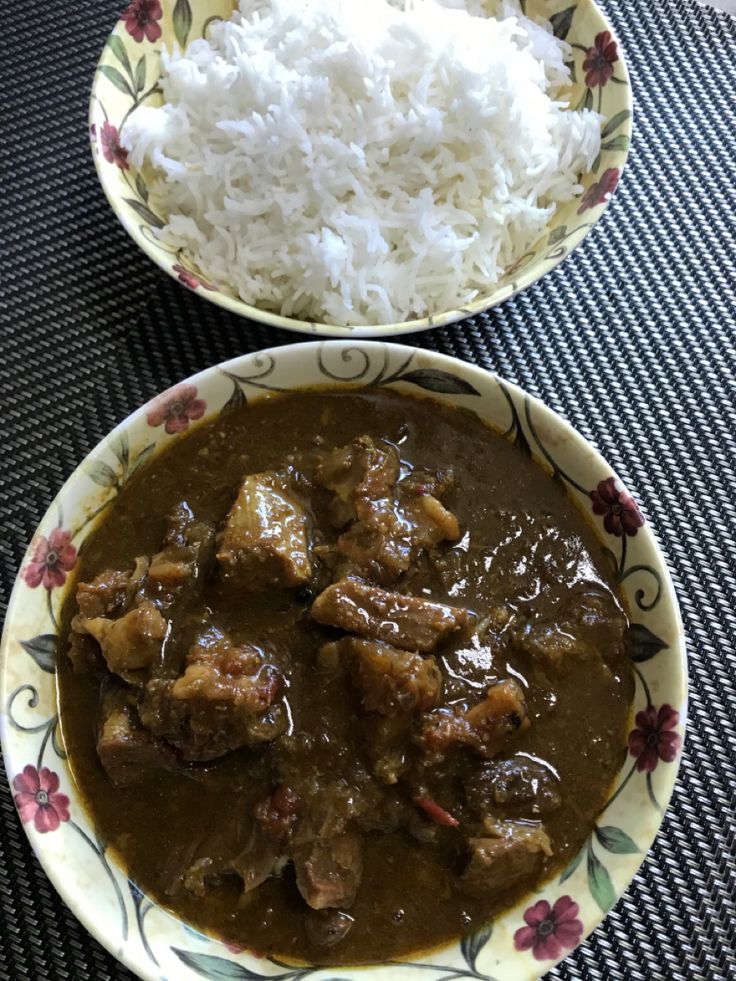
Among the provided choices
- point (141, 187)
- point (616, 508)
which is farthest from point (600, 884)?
point (141, 187)

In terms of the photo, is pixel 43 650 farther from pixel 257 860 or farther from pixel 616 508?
pixel 616 508

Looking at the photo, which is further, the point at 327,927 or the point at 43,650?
the point at 43,650

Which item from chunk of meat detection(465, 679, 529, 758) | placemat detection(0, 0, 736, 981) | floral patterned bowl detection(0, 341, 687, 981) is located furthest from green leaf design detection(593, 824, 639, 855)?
placemat detection(0, 0, 736, 981)

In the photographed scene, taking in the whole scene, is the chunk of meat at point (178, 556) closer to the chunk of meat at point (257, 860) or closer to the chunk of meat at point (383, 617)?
the chunk of meat at point (383, 617)

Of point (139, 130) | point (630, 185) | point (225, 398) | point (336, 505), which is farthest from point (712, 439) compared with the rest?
point (139, 130)

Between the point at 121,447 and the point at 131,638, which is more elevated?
the point at 121,447

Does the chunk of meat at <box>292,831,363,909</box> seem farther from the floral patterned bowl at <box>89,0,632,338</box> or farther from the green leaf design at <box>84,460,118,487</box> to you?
the floral patterned bowl at <box>89,0,632,338</box>
